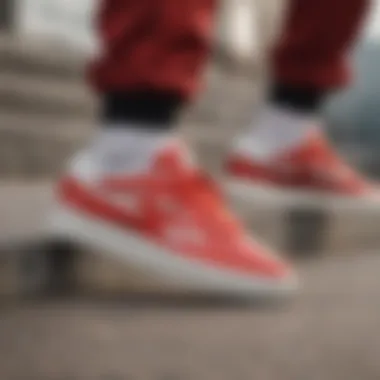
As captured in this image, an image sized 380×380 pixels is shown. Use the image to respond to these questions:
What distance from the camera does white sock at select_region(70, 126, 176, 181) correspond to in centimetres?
82

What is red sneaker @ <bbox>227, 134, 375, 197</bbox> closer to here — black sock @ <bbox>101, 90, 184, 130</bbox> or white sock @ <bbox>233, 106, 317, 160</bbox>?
white sock @ <bbox>233, 106, 317, 160</bbox>

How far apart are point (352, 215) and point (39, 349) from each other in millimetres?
702

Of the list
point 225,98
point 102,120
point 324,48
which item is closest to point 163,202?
point 102,120

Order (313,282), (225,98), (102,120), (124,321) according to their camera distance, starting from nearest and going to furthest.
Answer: (124,321)
(102,120)
(313,282)
(225,98)

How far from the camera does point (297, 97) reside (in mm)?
1114

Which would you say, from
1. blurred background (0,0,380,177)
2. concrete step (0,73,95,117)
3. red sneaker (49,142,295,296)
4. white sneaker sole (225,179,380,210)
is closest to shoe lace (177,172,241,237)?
red sneaker (49,142,295,296)

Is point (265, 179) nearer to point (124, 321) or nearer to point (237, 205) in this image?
point (237, 205)

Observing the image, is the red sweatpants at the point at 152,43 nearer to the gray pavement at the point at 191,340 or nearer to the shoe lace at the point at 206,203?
the shoe lace at the point at 206,203

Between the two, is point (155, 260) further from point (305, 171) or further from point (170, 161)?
point (305, 171)

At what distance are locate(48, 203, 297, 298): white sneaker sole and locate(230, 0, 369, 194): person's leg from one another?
12.3 inches

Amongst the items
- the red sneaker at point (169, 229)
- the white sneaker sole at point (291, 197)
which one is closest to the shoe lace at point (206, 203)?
the red sneaker at point (169, 229)

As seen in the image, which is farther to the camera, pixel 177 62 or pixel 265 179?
pixel 265 179

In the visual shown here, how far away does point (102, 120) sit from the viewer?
85 cm

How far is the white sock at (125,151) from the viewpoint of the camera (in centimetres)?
82
